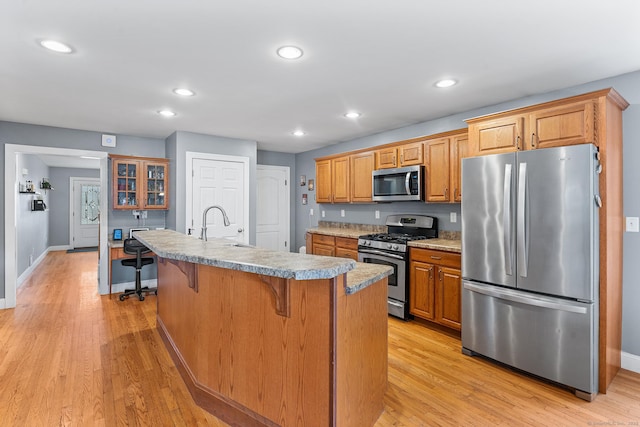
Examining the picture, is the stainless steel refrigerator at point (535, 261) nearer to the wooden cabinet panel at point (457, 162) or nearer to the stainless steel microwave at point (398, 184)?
the wooden cabinet panel at point (457, 162)

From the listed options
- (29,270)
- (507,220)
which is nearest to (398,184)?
(507,220)

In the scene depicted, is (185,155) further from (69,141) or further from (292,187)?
(292,187)

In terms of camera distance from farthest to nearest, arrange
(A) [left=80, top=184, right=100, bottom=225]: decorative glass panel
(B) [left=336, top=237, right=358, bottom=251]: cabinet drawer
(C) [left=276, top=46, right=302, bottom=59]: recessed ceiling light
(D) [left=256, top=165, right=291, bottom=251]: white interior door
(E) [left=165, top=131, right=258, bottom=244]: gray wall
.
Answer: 1. (A) [left=80, top=184, right=100, bottom=225]: decorative glass panel
2. (D) [left=256, top=165, right=291, bottom=251]: white interior door
3. (E) [left=165, top=131, right=258, bottom=244]: gray wall
4. (B) [left=336, top=237, right=358, bottom=251]: cabinet drawer
5. (C) [left=276, top=46, right=302, bottom=59]: recessed ceiling light

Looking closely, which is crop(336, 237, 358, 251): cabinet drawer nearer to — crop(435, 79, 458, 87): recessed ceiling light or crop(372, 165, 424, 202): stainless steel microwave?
crop(372, 165, 424, 202): stainless steel microwave

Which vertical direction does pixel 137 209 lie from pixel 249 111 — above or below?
below

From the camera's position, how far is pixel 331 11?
1864 mm

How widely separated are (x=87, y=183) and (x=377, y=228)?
892cm

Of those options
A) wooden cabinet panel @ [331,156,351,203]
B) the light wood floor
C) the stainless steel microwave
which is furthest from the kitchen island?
wooden cabinet panel @ [331,156,351,203]

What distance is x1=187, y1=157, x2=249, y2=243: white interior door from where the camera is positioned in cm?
494

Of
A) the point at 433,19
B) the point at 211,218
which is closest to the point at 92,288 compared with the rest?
the point at 211,218

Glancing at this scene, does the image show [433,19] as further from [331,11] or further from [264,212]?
[264,212]

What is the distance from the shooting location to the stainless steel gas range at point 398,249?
12.4ft

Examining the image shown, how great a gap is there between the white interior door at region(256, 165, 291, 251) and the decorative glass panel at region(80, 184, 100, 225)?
20.2 feet

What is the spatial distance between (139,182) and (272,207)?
2.32m
